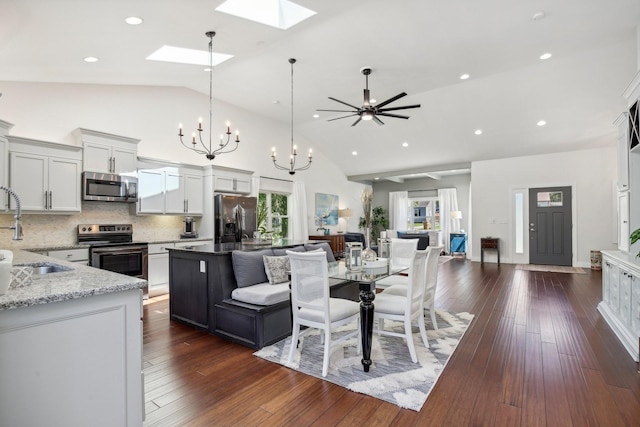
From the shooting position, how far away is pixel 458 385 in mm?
2461

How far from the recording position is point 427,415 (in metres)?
2.09

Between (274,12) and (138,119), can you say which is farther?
(138,119)

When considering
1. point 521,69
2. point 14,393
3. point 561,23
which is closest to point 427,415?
point 14,393

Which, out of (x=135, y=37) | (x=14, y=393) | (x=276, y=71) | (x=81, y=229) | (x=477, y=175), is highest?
(x=276, y=71)

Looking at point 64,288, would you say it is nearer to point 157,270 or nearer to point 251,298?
point 251,298

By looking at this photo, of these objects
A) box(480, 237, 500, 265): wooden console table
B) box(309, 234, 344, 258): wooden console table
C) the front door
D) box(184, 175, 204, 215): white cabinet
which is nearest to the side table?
box(480, 237, 500, 265): wooden console table

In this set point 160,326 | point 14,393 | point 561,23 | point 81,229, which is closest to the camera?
point 14,393

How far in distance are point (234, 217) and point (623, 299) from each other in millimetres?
5715

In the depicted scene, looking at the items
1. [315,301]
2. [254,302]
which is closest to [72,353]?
[315,301]

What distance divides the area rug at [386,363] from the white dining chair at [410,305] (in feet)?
0.51

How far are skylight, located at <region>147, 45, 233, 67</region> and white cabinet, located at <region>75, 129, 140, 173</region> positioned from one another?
59.3 inches

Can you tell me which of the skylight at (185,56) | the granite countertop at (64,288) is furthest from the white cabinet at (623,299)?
the skylight at (185,56)

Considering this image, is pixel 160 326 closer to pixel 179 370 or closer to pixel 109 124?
pixel 179 370

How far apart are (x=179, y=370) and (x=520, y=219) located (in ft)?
29.7
